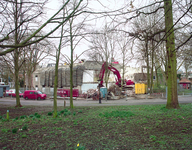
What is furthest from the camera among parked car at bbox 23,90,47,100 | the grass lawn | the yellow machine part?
parked car at bbox 23,90,47,100

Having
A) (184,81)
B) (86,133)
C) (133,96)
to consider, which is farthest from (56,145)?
(184,81)

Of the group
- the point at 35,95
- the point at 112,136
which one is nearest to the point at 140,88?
the point at 35,95

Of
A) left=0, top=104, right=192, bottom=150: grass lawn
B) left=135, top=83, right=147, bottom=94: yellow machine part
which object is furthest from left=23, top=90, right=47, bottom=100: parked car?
left=0, top=104, right=192, bottom=150: grass lawn

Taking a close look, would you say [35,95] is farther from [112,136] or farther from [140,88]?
[112,136]

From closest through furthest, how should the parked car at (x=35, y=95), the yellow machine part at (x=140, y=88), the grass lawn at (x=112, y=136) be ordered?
the grass lawn at (x=112, y=136), the yellow machine part at (x=140, y=88), the parked car at (x=35, y=95)

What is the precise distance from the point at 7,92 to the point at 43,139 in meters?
42.2

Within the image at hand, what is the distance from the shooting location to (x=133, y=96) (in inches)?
1232

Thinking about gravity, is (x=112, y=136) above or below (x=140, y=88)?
below

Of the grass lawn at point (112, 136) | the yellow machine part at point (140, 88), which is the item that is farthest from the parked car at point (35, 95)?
the grass lawn at point (112, 136)

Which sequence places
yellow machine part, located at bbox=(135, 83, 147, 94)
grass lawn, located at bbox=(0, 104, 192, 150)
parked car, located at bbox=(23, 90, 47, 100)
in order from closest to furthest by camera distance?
grass lawn, located at bbox=(0, 104, 192, 150), yellow machine part, located at bbox=(135, 83, 147, 94), parked car, located at bbox=(23, 90, 47, 100)

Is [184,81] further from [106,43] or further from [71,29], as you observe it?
[71,29]

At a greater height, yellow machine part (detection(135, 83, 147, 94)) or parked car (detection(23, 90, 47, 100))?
yellow machine part (detection(135, 83, 147, 94))

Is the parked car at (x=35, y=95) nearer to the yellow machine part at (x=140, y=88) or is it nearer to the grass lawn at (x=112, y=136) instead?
the yellow machine part at (x=140, y=88)

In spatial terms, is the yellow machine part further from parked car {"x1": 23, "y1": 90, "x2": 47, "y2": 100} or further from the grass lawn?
Answer: the grass lawn
